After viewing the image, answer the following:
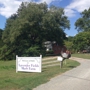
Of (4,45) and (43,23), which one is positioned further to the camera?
(4,45)

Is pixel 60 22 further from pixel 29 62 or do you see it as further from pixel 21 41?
pixel 29 62

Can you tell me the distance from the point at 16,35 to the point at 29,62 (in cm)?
3049

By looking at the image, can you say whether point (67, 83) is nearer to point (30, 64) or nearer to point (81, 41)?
point (30, 64)

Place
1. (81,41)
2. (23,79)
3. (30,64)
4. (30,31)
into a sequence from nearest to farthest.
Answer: (23,79), (30,64), (30,31), (81,41)

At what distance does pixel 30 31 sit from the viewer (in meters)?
50.4

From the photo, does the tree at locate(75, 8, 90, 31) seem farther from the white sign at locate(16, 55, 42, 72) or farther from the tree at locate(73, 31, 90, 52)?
the white sign at locate(16, 55, 42, 72)

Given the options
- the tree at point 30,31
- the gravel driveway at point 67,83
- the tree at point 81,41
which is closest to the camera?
the gravel driveway at point 67,83

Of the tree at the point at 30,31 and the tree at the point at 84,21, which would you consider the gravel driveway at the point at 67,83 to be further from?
the tree at the point at 84,21

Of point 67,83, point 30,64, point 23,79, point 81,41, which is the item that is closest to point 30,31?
point 81,41

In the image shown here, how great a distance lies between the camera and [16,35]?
46938 mm

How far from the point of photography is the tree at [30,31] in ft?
154

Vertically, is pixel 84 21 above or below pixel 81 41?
above

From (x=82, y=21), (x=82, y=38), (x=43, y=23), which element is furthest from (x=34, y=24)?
(x=82, y=21)

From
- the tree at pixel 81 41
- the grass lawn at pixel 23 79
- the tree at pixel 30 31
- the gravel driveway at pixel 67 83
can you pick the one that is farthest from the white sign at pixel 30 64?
the tree at pixel 81 41
